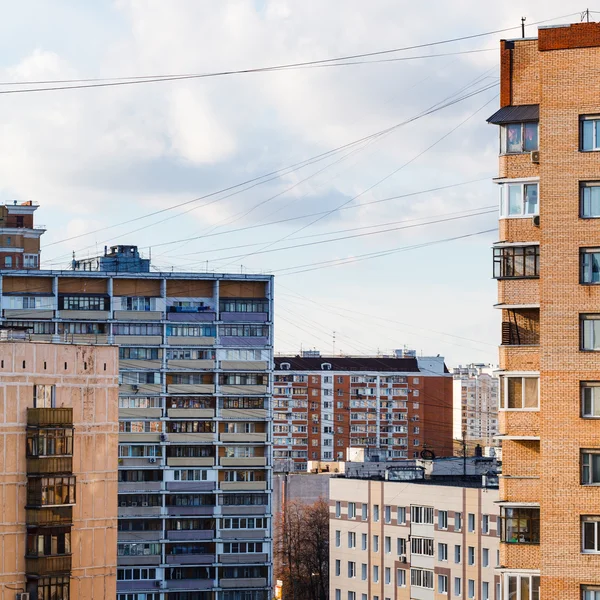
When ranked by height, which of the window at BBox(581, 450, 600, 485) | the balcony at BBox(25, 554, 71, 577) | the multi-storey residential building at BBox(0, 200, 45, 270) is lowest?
the balcony at BBox(25, 554, 71, 577)

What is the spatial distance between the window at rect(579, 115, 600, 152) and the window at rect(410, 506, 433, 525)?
60414mm

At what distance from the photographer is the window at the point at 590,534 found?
4097cm

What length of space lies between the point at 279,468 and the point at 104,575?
110m

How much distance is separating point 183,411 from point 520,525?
8139 centimetres

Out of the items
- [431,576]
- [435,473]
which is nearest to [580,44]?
[431,576]

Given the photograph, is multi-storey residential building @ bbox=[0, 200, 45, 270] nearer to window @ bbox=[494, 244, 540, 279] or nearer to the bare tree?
the bare tree

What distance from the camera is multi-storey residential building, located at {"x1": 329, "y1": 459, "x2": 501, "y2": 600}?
94.6 metres

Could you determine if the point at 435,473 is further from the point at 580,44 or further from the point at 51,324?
the point at 580,44

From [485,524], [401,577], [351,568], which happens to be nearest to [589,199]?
[485,524]

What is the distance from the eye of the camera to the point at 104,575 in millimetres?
76812

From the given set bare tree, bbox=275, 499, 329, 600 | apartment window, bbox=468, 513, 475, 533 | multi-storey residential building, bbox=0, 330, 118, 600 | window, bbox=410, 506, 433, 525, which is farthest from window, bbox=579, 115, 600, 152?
bare tree, bbox=275, 499, 329, 600

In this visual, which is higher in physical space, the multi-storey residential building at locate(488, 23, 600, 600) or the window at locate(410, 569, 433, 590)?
the multi-storey residential building at locate(488, 23, 600, 600)

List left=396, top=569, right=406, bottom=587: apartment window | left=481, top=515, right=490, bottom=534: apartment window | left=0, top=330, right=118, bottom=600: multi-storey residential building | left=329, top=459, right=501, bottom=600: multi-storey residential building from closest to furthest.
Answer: left=0, top=330, right=118, bottom=600: multi-storey residential building, left=481, top=515, right=490, bottom=534: apartment window, left=329, top=459, right=501, bottom=600: multi-storey residential building, left=396, top=569, right=406, bottom=587: apartment window

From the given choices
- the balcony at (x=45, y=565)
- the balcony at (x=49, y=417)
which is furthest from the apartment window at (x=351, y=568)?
the balcony at (x=49, y=417)
